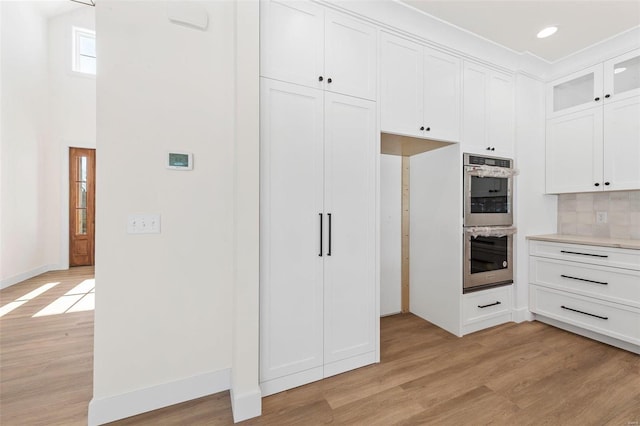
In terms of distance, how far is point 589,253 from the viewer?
2.49 m

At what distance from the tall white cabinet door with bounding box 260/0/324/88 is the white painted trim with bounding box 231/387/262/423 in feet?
6.53

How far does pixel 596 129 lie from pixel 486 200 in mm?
1291

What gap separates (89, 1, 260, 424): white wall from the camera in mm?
1568

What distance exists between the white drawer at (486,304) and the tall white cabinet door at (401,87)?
1.70 metres

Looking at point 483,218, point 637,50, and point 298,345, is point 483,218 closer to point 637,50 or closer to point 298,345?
point 637,50

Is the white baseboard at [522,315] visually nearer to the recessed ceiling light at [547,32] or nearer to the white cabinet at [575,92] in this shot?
the white cabinet at [575,92]

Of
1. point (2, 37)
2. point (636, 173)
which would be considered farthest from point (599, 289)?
point (2, 37)

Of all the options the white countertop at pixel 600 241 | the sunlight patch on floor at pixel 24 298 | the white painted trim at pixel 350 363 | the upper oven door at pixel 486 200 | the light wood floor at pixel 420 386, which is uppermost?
the upper oven door at pixel 486 200

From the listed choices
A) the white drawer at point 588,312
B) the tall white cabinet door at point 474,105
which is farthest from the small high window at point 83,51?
the white drawer at point 588,312

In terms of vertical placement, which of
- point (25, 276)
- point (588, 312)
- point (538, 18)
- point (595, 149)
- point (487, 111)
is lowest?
point (25, 276)

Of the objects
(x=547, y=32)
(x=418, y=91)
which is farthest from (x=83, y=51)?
(x=547, y=32)

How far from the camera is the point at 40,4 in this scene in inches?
183

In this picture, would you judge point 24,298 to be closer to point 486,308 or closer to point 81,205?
point 81,205

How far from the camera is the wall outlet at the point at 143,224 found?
1.61 metres
